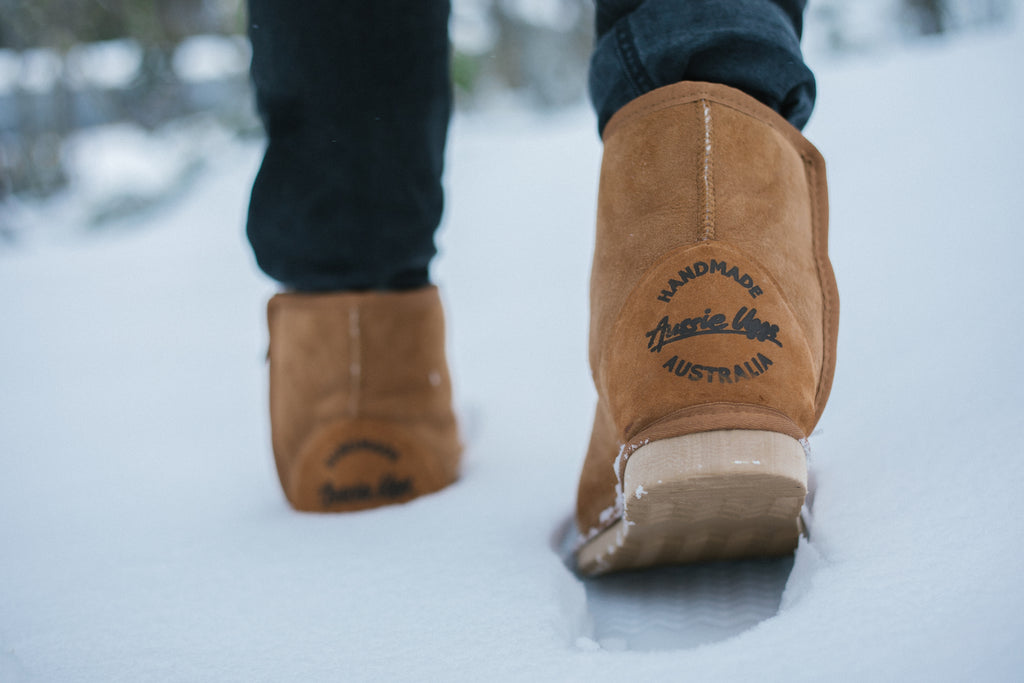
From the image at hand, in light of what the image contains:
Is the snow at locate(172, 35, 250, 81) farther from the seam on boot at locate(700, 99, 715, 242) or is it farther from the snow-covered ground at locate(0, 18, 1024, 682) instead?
the seam on boot at locate(700, 99, 715, 242)

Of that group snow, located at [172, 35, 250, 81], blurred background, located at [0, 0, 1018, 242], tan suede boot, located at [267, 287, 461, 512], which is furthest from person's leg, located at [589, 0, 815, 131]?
snow, located at [172, 35, 250, 81]

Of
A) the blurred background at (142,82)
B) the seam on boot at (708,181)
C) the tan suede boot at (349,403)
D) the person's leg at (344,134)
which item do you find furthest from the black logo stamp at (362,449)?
the blurred background at (142,82)

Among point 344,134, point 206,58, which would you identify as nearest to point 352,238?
point 344,134

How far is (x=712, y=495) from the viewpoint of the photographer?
417 mm

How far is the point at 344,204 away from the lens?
25.3 inches

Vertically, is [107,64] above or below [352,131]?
above

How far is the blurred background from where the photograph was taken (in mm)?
5332

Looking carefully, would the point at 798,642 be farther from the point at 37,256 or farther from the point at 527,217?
the point at 37,256

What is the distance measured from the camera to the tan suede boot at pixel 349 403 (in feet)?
2.19

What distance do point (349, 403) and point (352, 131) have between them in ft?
0.88

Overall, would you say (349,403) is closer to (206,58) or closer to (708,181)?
(708,181)

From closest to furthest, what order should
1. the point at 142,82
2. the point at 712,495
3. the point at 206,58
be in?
the point at 712,495 < the point at 142,82 < the point at 206,58

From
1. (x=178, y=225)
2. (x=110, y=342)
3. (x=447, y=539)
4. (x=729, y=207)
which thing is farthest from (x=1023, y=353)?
(x=178, y=225)

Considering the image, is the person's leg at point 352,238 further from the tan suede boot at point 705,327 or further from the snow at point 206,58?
the snow at point 206,58
